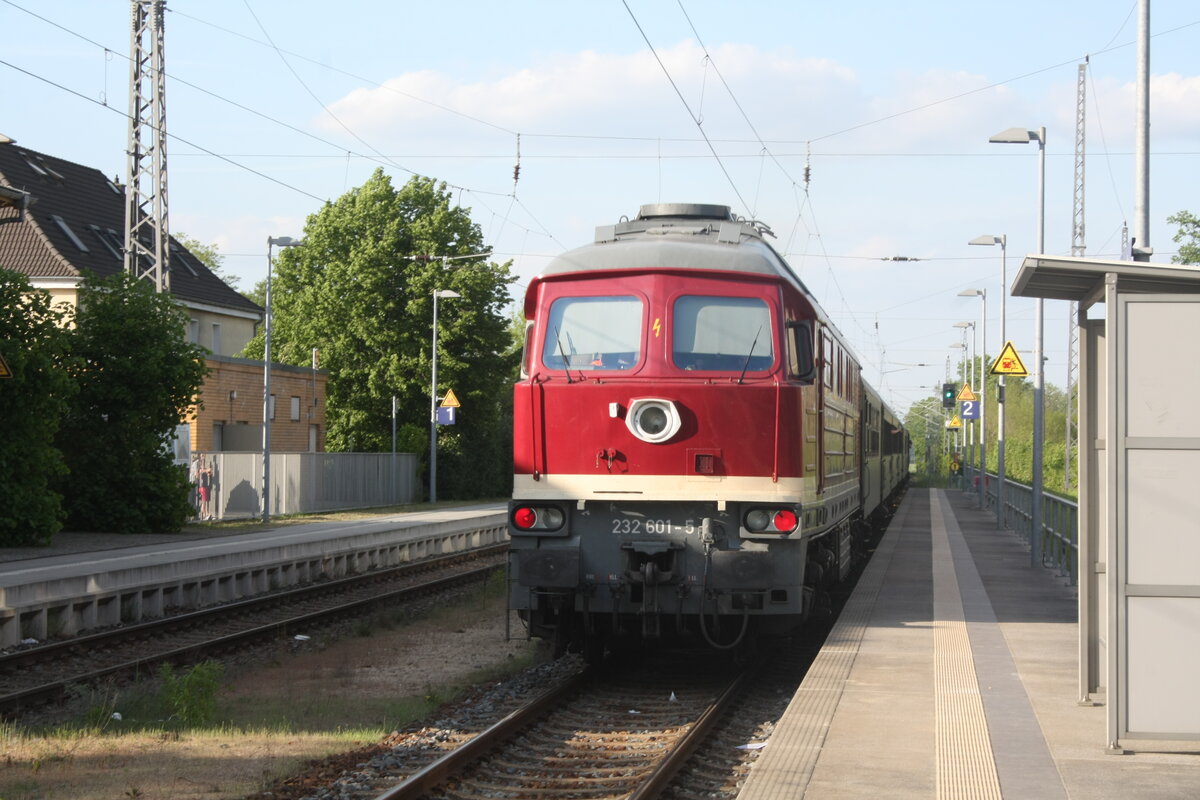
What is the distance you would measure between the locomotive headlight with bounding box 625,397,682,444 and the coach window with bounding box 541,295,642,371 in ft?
1.39

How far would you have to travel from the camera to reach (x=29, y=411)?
23.9 m

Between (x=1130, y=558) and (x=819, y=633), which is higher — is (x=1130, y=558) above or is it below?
above

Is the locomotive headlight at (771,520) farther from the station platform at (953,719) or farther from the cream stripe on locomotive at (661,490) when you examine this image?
the station platform at (953,719)

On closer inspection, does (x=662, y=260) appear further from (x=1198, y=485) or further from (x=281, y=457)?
(x=281, y=457)

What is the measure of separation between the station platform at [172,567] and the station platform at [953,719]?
231 inches

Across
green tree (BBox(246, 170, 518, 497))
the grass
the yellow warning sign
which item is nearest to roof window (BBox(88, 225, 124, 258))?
green tree (BBox(246, 170, 518, 497))

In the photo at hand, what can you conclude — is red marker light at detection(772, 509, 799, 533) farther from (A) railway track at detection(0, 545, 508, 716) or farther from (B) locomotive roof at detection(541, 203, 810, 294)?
(A) railway track at detection(0, 545, 508, 716)

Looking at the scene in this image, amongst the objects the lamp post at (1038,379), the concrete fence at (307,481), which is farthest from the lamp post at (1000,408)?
the concrete fence at (307,481)

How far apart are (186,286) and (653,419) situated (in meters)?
42.3

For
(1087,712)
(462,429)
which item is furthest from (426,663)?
(462,429)

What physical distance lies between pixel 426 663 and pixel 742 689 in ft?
11.8

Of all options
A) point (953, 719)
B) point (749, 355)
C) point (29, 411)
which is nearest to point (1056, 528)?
point (749, 355)

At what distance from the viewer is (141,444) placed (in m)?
28.0

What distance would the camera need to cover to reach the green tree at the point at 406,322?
52.2 meters
